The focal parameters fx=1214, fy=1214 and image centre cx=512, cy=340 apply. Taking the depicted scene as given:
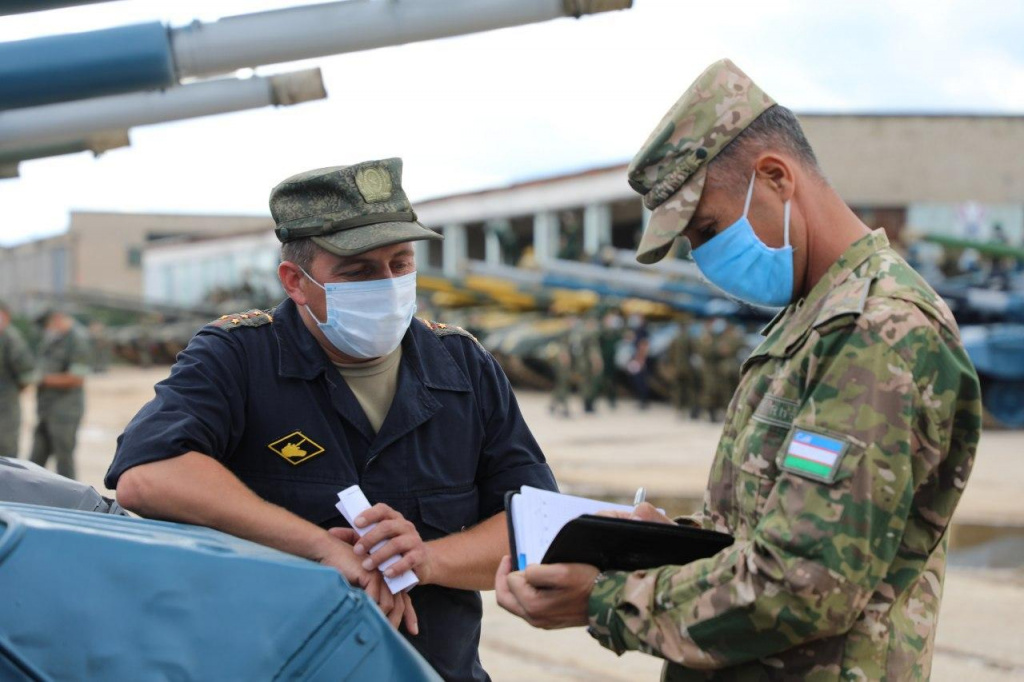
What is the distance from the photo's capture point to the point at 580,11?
145 inches

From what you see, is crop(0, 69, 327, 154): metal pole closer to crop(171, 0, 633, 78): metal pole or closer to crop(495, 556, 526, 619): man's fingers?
crop(171, 0, 633, 78): metal pole

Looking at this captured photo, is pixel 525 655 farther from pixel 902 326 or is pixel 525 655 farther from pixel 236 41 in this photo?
pixel 902 326

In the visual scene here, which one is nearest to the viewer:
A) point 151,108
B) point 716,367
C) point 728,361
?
point 151,108

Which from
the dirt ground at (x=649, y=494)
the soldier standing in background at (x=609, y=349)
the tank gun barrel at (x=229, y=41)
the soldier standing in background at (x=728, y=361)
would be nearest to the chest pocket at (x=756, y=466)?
the tank gun barrel at (x=229, y=41)

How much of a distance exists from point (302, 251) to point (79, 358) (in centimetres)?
846

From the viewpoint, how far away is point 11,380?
10242mm

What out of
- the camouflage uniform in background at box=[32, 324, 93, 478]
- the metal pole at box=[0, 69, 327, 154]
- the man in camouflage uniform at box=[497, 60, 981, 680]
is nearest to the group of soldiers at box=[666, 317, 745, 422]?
the camouflage uniform in background at box=[32, 324, 93, 478]

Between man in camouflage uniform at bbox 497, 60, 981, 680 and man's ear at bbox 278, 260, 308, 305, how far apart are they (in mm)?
906

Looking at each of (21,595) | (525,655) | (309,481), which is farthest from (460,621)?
(525,655)

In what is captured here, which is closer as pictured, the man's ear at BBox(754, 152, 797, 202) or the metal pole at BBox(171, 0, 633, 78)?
the man's ear at BBox(754, 152, 797, 202)

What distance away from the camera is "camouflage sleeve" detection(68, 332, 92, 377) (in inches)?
411

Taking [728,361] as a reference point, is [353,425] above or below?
above

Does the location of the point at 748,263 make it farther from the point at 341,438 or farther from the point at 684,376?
the point at 684,376

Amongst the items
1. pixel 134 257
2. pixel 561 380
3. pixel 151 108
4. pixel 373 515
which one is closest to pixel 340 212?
pixel 373 515
